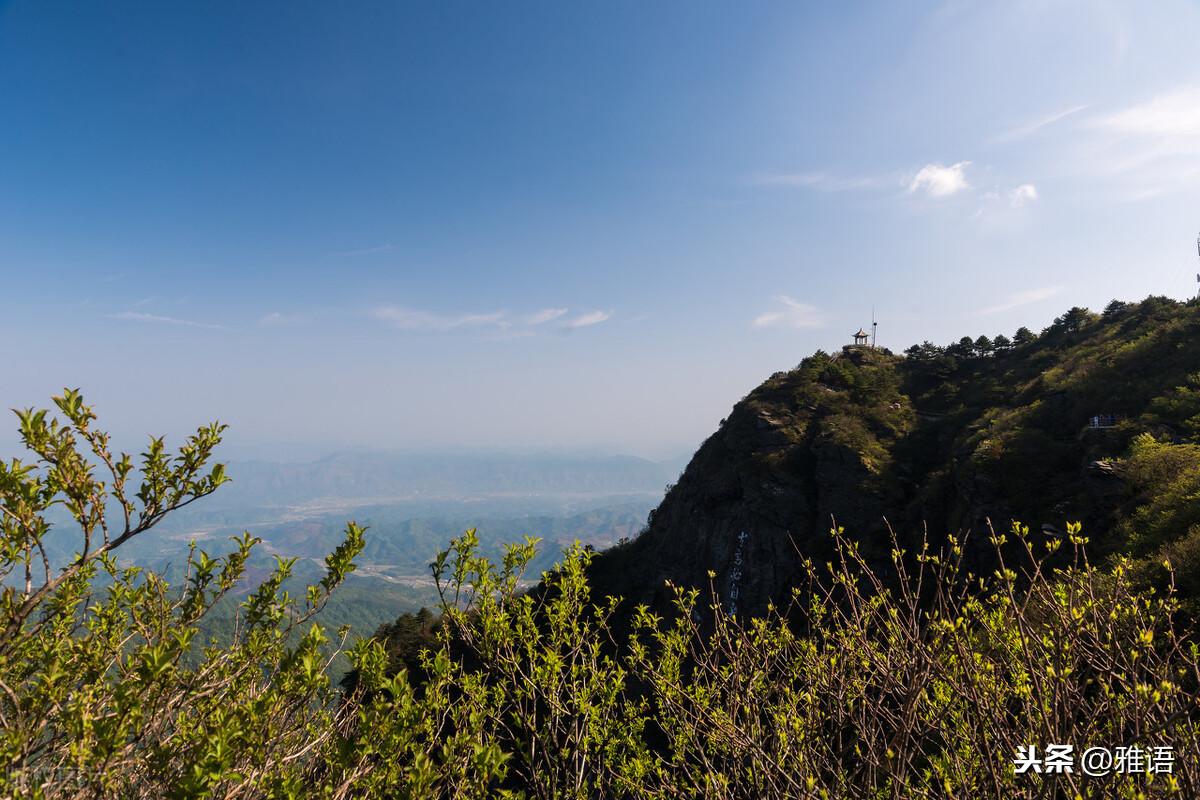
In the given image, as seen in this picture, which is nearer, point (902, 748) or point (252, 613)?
point (902, 748)

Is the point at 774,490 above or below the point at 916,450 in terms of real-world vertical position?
below

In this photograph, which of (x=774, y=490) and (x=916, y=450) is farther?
(x=774, y=490)

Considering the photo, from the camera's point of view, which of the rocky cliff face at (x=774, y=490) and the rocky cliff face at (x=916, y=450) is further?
the rocky cliff face at (x=774, y=490)

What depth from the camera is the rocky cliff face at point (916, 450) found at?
26.8 m

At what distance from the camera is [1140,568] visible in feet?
43.2

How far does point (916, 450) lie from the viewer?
3981cm

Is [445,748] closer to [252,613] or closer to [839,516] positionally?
[252,613]

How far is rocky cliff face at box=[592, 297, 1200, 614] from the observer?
26.8 m

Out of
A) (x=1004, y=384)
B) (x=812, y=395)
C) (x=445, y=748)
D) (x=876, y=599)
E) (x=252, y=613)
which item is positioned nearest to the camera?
(x=445, y=748)

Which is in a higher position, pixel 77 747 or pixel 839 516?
pixel 77 747

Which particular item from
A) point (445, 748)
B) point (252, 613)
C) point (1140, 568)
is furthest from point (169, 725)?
point (1140, 568)

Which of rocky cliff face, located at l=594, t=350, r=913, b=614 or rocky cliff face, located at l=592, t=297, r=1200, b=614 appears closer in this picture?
rocky cliff face, located at l=592, t=297, r=1200, b=614

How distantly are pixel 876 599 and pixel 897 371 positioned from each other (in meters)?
54.5

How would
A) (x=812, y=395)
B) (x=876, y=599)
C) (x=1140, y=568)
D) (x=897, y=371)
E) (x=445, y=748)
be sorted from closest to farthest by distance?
(x=445, y=748) → (x=876, y=599) → (x=1140, y=568) → (x=812, y=395) → (x=897, y=371)
